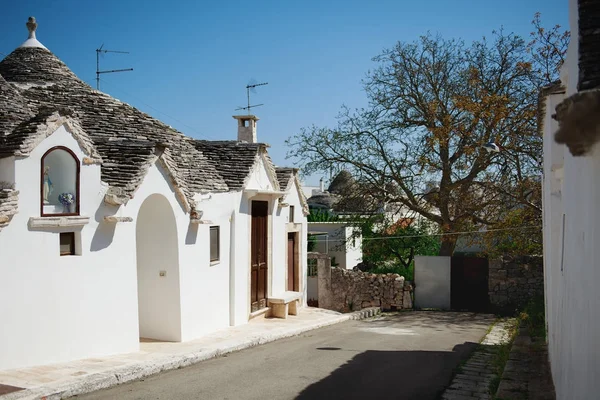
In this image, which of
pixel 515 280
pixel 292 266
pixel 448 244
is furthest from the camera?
pixel 448 244

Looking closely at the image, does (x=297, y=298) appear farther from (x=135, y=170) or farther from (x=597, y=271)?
(x=597, y=271)

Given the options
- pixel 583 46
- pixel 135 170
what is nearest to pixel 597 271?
pixel 583 46

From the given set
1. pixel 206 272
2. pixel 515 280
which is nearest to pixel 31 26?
pixel 206 272

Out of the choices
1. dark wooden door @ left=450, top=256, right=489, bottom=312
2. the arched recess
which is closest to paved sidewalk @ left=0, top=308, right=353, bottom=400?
the arched recess

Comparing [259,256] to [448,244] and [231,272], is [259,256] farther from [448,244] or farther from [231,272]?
[448,244]

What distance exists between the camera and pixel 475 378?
9.47 m

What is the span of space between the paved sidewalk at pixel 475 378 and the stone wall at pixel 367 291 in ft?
27.0

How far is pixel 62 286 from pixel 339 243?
18785mm

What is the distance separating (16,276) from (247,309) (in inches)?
316

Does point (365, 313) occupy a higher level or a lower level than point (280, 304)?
lower

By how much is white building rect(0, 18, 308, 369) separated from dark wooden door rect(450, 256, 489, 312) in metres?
5.43

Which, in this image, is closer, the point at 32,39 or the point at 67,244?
the point at 67,244

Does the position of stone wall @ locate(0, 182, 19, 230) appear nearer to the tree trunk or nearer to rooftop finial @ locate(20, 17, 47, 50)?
rooftop finial @ locate(20, 17, 47, 50)

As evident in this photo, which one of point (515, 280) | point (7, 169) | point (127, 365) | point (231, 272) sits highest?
point (7, 169)
